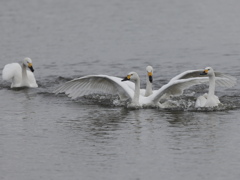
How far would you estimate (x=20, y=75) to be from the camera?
18922mm

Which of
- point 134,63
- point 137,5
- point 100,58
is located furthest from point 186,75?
point 137,5

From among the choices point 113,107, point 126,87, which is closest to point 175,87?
point 126,87

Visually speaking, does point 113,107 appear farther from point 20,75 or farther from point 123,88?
point 20,75

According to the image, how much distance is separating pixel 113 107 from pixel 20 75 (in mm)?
4378

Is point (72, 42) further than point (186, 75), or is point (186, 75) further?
point (72, 42)

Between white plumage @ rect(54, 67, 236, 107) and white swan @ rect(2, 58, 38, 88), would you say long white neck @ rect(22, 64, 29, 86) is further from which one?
white plumage @ rect(54, 67, 236, 107)

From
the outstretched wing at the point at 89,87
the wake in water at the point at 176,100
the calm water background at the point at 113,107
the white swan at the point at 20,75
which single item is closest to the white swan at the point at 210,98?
the wake in water at the point at 176,100

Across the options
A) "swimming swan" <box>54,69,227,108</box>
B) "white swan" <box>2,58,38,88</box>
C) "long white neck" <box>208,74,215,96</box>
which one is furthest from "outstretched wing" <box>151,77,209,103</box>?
"white swan" <box>2,58,38,88</box>

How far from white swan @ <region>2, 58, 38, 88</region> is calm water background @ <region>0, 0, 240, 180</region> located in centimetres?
31

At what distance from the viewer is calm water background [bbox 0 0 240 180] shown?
404 inches

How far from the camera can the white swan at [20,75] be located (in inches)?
731

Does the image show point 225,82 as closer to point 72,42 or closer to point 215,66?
point 215,66

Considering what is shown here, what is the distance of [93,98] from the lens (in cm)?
1677

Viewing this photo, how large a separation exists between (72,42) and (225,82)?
10434 mm
